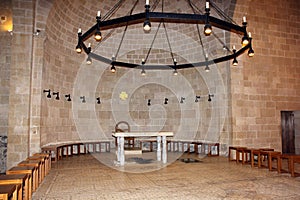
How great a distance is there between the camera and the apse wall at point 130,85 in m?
8.41

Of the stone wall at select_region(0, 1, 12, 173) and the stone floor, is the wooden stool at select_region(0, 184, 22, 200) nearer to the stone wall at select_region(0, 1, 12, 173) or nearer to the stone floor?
the stone floor

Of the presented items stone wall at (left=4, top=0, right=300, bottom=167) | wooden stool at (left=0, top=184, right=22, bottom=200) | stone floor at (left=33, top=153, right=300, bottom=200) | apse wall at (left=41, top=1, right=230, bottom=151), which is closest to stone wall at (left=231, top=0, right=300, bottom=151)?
stone wall at (left=4, top=0, right=300, bottom=167)

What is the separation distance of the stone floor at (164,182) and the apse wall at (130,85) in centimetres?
253

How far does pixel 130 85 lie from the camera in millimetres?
10516

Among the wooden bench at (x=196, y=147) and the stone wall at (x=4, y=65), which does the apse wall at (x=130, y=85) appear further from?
the stone wall at (x=4, y=65)

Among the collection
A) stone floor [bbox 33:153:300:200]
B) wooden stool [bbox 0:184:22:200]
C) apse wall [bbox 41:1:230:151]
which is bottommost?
stone floor [bbox 33:153:300:200]

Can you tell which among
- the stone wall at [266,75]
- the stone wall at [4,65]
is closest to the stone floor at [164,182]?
the stone wall at [266,75]

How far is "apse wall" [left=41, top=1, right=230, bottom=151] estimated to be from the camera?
27.6 ft

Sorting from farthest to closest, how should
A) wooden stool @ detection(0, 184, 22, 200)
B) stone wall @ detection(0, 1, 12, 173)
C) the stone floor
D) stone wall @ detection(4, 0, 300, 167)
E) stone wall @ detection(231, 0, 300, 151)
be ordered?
stone wall @ detection(231, 0, 300, 151) → stone wall @ detection(0, 1, 12, 173) → stone wall @ detection(4, 0, 300, 167) → the stone floor → wooden stool @ detection(0, 184, 22, 200)

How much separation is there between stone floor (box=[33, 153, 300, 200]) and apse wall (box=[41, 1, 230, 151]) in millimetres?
2532

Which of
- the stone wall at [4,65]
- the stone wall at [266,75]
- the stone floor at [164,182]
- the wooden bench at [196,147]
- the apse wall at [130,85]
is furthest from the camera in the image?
the wooden bench at [196,147]

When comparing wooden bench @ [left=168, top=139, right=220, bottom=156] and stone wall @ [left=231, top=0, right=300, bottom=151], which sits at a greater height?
stone wall @ [left=231, top=0, right=300, bottom=151]

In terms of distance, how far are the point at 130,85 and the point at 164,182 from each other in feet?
20.5

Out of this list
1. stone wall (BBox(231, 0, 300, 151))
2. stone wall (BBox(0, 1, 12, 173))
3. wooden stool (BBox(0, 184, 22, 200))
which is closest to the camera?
wooden stool (BBox(0, 184, 22, 200))
